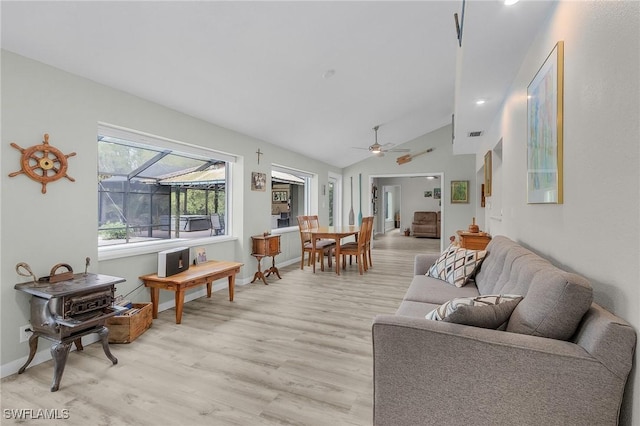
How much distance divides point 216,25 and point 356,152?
5.51 m

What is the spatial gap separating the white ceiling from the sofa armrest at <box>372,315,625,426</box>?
1863 mm

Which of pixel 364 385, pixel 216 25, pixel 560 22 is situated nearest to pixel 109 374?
pixel 364 385

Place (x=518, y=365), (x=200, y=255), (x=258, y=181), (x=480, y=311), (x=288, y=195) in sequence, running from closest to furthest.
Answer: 1. (x=518, y=365)
2. (x=480, y=311)
3. (x=200, y=255)
4. (x=258, y=181)
5. (x=288, y=195)

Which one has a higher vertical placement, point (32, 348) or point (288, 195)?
point (288, 195)

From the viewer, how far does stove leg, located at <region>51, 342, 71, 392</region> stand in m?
1.98

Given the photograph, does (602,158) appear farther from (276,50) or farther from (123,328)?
(123,328)

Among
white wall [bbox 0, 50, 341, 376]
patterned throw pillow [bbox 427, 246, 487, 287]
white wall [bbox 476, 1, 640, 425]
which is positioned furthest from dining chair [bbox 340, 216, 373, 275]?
white wall [bbox 476, 1, 640, 425]

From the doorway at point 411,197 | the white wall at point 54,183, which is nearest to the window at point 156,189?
the white wall at point 54,183

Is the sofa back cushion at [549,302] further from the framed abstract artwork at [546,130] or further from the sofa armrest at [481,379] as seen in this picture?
the framed abstract artwork at [546,130]

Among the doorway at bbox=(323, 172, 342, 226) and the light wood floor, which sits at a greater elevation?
the doorway at bbox=(323, 172, 342, 226)

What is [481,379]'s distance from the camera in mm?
1201

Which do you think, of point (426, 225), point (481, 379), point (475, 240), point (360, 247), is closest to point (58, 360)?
point (481, 379)

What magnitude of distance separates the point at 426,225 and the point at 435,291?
356 inches

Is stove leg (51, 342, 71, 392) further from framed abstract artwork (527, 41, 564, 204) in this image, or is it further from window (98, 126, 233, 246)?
framed abstract artwork (527, 41, 564, 204)
